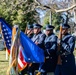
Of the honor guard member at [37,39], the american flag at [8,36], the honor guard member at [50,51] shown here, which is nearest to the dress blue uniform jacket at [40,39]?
the honor guard member at [37,39]

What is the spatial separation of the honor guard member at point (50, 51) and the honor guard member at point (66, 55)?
23cm

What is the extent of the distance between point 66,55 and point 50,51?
1.46ft

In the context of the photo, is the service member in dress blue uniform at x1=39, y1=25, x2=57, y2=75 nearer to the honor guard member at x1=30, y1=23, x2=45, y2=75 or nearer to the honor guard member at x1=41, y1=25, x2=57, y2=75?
the honor guard member at x1=41, y1=25, x2=57, y2=75

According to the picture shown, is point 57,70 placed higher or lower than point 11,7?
lower

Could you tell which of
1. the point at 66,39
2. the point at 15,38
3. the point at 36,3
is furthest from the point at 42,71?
Answer: the point at 36,3

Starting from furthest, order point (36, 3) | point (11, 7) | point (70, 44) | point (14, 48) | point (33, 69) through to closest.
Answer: point (11, 7) → point (36, 3) → point (33, 69) → point (70, 44) → point (14, 48)

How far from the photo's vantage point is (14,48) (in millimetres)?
6617

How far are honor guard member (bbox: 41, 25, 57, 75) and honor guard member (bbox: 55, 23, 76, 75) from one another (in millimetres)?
234

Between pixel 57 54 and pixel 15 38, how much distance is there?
55.6 inches

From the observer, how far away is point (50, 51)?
7773mm

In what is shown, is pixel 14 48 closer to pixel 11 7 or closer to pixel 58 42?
pixel 58 42

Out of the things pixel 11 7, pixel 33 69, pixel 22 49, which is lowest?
pixel 33 69

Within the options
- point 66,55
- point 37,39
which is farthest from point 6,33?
point 66,55

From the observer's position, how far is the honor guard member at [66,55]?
24.2 ft
